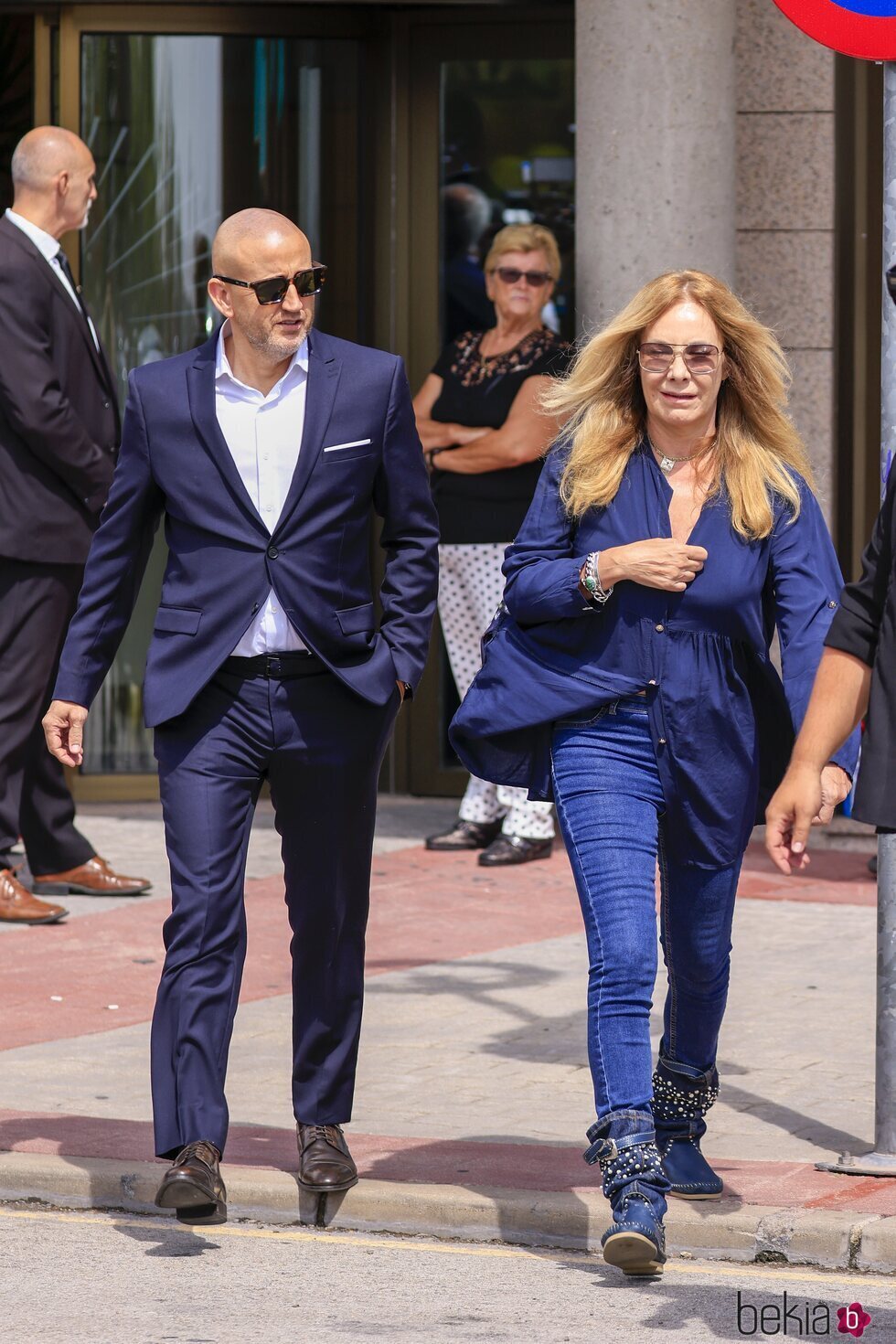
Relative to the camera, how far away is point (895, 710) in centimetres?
432

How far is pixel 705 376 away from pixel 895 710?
1140 mm

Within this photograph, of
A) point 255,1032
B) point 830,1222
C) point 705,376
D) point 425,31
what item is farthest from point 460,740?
point 425,31

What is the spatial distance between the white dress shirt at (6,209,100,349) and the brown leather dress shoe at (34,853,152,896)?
1.96 meters

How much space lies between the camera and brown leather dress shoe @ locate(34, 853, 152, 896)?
30.3 feet

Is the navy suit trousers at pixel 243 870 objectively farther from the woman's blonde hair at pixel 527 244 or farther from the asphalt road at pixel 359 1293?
the woman's blonde hair at pixel 527 244

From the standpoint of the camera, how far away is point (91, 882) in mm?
9234

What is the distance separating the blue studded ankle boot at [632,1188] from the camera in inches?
190

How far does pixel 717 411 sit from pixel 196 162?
6.37 metres

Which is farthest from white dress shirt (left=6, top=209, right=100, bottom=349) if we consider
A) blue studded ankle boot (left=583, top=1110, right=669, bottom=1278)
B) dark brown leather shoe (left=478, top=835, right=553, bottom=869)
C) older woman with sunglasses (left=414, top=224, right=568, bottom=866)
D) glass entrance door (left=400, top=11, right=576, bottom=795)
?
blue studded ankle boot (left=583, top=1110, right=669, bottom=1278)

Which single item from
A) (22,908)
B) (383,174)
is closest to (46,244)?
(22,908)

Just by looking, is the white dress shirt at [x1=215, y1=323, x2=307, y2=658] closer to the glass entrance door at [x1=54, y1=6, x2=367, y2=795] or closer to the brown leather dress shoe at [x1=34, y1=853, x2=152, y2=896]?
the brown leather dress shoe at [x1=34, y1=853, x2=152, y2=896]

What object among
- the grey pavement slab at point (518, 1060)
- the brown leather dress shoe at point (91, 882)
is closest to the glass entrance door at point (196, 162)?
the brown leather dress shoe at point (91, 882)

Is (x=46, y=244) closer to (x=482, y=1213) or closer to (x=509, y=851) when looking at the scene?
(x=509, y=851)

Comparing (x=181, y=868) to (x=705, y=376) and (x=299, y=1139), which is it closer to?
(x=299, y=1139)
